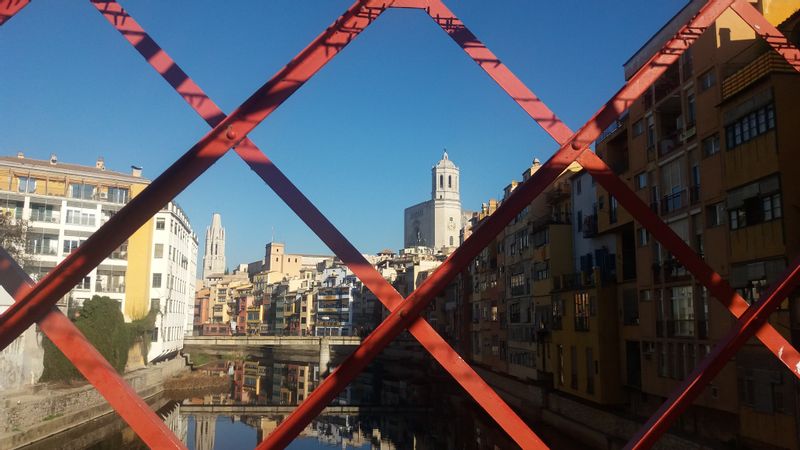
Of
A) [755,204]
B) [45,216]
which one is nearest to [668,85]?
[755,204]

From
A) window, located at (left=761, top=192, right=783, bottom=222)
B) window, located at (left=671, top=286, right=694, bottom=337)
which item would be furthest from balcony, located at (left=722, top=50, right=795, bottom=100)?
window, located at (left=671, top=286, right=694, bottom=337)

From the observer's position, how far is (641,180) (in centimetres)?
2289

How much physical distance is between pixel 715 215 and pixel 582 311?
9.03 m

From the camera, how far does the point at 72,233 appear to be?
42.1 meters

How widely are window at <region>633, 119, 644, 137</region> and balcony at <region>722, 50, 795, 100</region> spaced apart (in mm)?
5308

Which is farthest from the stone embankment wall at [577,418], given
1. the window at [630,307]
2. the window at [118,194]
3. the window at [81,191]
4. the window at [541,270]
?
the window at [81,191]

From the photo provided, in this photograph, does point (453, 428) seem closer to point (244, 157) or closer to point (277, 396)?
point (277, 396)

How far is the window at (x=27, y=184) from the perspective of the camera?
140 ft

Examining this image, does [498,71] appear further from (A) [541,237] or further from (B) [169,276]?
(B) [169,276]

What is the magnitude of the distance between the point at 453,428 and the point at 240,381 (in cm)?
2975

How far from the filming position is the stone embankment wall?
20891mm

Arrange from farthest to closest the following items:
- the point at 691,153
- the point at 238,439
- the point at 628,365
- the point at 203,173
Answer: the point at 238,439, the point at 628,365, the point at 691,153, the point at 203,173

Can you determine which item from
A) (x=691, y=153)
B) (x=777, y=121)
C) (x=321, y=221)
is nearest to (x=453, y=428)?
(x=691, y=153)

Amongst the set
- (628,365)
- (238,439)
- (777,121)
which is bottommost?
(238,439)
